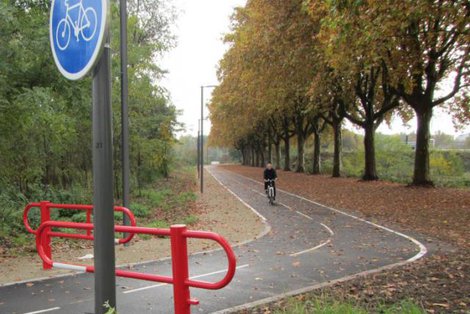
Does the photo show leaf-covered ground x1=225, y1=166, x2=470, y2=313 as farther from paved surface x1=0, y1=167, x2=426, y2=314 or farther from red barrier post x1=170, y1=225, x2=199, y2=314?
red barrier post x1=170, y1=225, x2=199, y2=314

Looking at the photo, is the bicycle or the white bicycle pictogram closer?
the white bicycle pictogram

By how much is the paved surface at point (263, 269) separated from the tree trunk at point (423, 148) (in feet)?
35.0

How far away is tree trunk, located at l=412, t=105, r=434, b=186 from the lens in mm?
23016

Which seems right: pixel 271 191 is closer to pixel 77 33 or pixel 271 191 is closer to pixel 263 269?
pixel 263 269

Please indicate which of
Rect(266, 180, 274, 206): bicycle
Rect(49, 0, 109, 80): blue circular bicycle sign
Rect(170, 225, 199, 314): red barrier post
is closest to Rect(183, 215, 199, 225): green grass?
Rect(266, 180, 274, 206): bicycle

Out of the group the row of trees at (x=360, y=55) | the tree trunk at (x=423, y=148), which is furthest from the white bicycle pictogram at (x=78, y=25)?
the tree trunk at (x=423, y=148)

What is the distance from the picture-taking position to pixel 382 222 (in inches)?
556

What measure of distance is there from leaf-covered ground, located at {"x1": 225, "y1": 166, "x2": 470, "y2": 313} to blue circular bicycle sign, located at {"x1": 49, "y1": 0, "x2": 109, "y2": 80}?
3884 millimetres

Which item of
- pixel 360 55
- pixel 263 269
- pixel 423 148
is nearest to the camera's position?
pixel 263 269

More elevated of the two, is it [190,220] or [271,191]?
[271,191]

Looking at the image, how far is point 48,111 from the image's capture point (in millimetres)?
9078

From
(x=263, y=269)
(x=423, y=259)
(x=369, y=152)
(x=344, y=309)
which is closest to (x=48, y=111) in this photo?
(x=263, y=269)

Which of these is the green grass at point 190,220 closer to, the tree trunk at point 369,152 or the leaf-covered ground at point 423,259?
the leaf-covered ground at point 423,259

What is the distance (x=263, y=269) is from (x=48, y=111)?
16.9 ft
